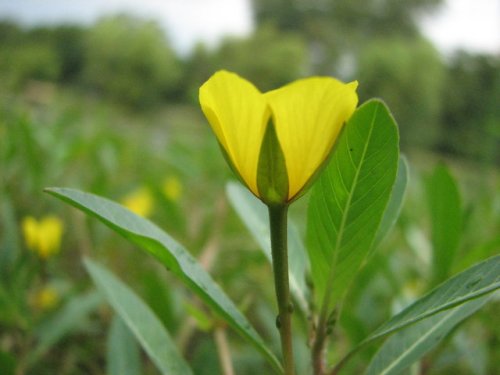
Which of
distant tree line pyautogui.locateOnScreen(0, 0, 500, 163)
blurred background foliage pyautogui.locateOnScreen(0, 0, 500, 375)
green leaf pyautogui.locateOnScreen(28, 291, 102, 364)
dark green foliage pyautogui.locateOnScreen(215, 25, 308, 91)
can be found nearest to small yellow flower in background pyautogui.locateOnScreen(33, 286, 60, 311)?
blurred background foliage pyautogui.locateOnScreen(0, 0, 500, 375)

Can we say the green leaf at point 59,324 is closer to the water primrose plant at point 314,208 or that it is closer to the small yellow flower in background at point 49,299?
the small yellow flower in background at point 49,299

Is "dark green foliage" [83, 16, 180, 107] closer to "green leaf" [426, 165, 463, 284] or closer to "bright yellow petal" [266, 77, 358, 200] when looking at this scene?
"green leaf" [426, 165, 463, 284]

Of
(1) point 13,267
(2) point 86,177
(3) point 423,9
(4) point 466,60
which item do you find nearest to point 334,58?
(4) point 466,60

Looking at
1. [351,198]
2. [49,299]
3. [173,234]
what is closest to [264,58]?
[173,234]

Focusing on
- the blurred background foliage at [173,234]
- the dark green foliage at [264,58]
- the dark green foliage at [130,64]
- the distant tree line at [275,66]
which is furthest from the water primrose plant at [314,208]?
the dark green foliage at [264,58]

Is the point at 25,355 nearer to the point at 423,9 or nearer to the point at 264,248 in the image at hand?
the point at 264,248
